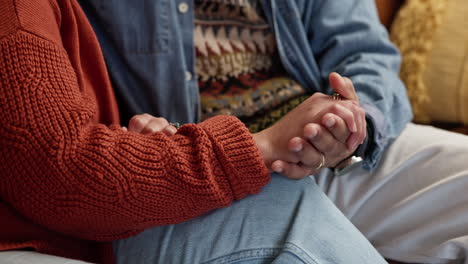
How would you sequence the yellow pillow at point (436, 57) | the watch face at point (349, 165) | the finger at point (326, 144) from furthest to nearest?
the yellow pillow at point (436, 57) < the watch face at point (349, 165) < the finger at point (326, 144)

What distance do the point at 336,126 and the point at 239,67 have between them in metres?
0.29

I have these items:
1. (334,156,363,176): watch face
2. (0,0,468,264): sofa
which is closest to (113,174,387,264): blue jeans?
(334,156,363,176): watch face

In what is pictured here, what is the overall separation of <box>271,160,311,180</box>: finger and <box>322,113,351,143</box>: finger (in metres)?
0.07

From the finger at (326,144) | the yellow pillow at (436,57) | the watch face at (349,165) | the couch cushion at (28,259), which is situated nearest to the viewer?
the couch cushion at (28,259)

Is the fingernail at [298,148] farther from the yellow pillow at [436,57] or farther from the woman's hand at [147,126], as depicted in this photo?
the yellow pillow at [436,57]

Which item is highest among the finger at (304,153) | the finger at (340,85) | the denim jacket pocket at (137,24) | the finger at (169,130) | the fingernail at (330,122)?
the denim jacket pocket at (137,24)

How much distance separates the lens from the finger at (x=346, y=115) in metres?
0.62

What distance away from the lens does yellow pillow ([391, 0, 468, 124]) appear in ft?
3.37

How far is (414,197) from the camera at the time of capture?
0.75 metres

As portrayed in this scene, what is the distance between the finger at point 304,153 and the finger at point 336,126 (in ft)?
0.12

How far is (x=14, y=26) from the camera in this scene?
55 centimetres

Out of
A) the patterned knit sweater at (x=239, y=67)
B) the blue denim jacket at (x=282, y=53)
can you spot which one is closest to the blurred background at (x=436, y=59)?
the blue denim jacket at (x=282, y=53)

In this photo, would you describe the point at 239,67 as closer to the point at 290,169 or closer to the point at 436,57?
the point at 290,169

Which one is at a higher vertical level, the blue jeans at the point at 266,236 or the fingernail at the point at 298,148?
the fingernail at the point at 298,148
